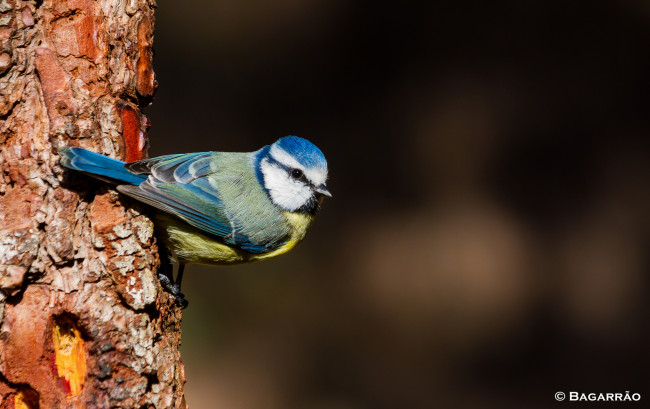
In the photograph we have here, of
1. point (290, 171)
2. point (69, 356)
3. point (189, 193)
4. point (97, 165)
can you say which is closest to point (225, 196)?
point (189, 193)

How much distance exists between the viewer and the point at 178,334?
223 cm

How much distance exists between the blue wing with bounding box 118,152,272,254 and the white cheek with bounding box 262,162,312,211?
183 mm

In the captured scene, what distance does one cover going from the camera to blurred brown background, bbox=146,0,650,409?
3.98 meters

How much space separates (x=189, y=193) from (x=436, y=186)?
7.34ft

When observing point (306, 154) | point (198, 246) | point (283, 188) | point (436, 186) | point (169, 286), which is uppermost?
point (436, 186)

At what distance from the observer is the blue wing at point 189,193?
82.0 inches

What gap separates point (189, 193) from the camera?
2.28m

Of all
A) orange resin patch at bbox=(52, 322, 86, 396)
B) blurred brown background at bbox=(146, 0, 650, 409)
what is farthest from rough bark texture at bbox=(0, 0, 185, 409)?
blurred brown background at bbox=(146, 0, 650, 409)

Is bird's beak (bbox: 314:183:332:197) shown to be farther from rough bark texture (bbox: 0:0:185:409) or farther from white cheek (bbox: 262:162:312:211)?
rough bark texture (bbox: 0:0:185:409)

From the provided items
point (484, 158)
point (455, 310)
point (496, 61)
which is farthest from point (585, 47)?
point (455, 310)

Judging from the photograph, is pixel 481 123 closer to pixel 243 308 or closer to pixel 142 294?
pixel 243 308

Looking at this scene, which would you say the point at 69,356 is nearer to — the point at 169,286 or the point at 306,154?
the point at 169,286

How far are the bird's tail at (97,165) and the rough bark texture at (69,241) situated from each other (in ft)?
0.23

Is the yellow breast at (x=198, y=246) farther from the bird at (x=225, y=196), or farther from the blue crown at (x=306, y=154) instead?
the blue crown at (x=306, y=154)
